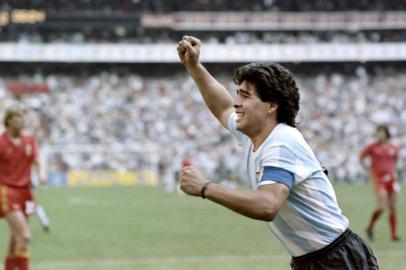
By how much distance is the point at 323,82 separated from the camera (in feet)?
188

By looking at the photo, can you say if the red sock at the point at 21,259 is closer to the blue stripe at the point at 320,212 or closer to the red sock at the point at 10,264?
the red sock at the point at 10,264

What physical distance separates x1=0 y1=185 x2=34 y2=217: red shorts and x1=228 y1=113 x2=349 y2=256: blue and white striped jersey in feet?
20.3

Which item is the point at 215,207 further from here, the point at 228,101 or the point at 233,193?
the point at 233,193

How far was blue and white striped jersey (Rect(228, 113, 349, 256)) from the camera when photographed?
4.46 meters

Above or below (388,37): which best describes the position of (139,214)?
below

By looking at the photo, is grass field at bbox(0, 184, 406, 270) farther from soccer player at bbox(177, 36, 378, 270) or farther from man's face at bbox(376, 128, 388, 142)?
soccer player at bbox(177, 36, 378, 270)

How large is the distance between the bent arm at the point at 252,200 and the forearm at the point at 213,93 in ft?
5.42

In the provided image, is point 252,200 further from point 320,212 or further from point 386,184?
point 386,184

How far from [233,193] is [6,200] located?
670cm

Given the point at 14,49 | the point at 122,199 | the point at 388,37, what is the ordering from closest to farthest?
the point at 122,199 < the point at 14,49 < the point at 388,37

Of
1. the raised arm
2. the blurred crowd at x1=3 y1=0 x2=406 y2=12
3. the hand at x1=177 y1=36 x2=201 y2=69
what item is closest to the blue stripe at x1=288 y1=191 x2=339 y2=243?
the raised arm

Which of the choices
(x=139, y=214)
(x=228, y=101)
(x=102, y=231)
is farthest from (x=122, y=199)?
(x=228, y=101)

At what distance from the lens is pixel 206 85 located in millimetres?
5965

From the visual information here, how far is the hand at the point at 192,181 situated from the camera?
4289mm
